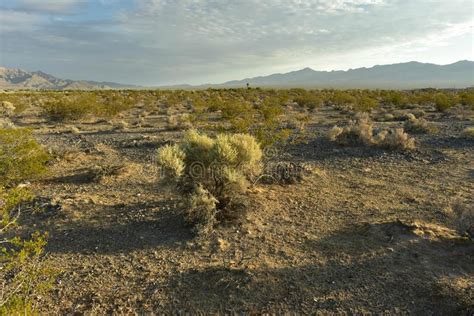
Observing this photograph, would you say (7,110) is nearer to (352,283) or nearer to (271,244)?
(271,244)

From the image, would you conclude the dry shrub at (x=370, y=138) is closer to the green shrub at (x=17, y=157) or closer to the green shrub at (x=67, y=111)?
the green shrub at (x=17, y=157)

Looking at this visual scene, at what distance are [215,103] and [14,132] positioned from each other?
692 inches

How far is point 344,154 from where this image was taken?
37.8 ft

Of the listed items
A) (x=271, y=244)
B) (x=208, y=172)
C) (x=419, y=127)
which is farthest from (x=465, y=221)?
(x=419, y=127)

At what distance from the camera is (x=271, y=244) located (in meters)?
5.82

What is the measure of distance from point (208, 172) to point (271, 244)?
199 centimetres

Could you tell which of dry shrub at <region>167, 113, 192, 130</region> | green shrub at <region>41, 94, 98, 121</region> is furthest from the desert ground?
green shrub at <region>41, 94, 98, 121</region>

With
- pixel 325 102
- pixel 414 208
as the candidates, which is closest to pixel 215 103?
pixel 325 102

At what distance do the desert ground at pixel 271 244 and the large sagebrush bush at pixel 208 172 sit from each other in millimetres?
340

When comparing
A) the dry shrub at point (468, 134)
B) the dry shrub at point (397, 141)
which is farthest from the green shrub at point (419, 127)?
the dry shrub at point (397, 141)

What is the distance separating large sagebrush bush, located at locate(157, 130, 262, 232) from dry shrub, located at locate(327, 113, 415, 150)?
6.40 m

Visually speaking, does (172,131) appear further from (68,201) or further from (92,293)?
(92,293)

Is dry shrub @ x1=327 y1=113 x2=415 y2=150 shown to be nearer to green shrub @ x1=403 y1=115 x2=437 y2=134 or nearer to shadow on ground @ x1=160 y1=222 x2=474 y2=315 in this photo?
green shrub @ x1=403 y1=115 x2=437 y2=134

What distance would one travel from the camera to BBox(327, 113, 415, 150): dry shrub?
1170 cm
